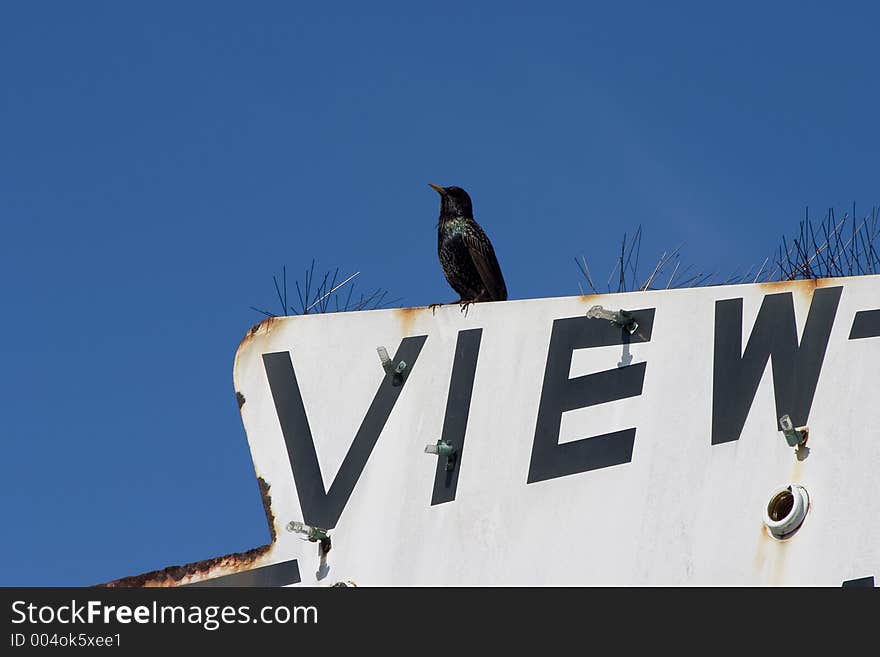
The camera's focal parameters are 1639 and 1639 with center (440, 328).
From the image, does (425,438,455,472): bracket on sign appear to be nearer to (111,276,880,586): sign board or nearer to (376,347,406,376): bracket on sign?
(111,276,880,586): sign board

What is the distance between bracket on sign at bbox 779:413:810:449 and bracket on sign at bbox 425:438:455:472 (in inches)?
84.9

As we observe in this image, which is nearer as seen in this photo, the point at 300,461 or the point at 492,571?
the point at 492,571

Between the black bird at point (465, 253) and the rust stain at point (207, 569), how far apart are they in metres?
2.34

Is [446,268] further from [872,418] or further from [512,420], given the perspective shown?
[872,418]

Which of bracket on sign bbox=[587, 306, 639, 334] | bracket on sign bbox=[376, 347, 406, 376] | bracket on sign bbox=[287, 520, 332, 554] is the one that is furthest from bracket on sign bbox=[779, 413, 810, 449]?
bracket on sign bbox=[287, 520, 332, 554]

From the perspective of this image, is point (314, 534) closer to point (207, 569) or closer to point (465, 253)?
point (207, 569)

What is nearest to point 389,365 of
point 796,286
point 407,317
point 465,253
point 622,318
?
point 407,317

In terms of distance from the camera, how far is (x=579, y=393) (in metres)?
9.16

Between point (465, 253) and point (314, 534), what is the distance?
9.68ft

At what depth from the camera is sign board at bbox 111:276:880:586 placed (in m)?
8.00

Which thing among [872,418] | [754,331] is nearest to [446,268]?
[754,331]

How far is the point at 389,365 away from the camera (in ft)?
32.8

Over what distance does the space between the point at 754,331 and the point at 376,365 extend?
2.59 m

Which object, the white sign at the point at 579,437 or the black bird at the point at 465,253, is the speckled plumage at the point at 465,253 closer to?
the black bird at the point at 465,253
